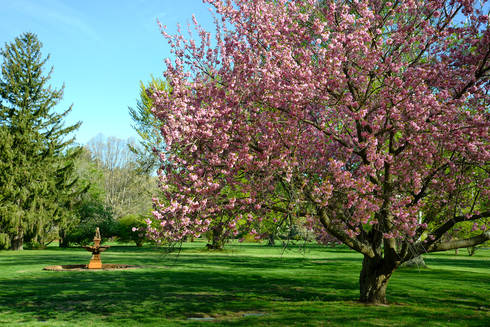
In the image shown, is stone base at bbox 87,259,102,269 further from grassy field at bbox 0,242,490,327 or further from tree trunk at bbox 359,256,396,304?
tree trunk at bbox 359,256,396,304

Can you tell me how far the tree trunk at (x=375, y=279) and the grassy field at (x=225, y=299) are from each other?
0.51 metres

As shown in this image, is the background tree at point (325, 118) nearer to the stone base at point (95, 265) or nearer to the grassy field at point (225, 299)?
the grassy field at point (225, 299)

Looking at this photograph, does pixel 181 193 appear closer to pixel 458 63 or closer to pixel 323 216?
pixel 323 216

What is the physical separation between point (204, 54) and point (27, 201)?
3190 cm

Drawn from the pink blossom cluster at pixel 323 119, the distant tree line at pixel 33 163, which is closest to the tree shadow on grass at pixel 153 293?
the pink blossom cluster at pixel 323 119

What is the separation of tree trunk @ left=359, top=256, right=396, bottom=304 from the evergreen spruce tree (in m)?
31.9

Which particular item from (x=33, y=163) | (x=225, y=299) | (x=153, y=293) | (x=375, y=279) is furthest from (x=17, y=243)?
(x=375, y=279)

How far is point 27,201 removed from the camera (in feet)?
123

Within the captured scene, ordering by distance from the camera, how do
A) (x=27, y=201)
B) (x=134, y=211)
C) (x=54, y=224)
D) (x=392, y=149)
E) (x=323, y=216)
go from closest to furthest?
(x=323, y=216) → (x=392, y=149) → (x=27, y=201) → (x=54, y=224) → (x=134, y=211)

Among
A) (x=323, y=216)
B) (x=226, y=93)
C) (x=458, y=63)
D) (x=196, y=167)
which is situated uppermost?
(x=458, y=63)

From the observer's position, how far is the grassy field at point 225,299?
1044 cm

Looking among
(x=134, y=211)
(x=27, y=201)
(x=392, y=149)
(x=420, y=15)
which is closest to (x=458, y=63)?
(x=420, y=15)

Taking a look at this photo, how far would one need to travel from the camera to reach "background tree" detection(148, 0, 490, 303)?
9391 millimetres

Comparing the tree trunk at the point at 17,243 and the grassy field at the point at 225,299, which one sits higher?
the tree trunk at the point at 17,243
